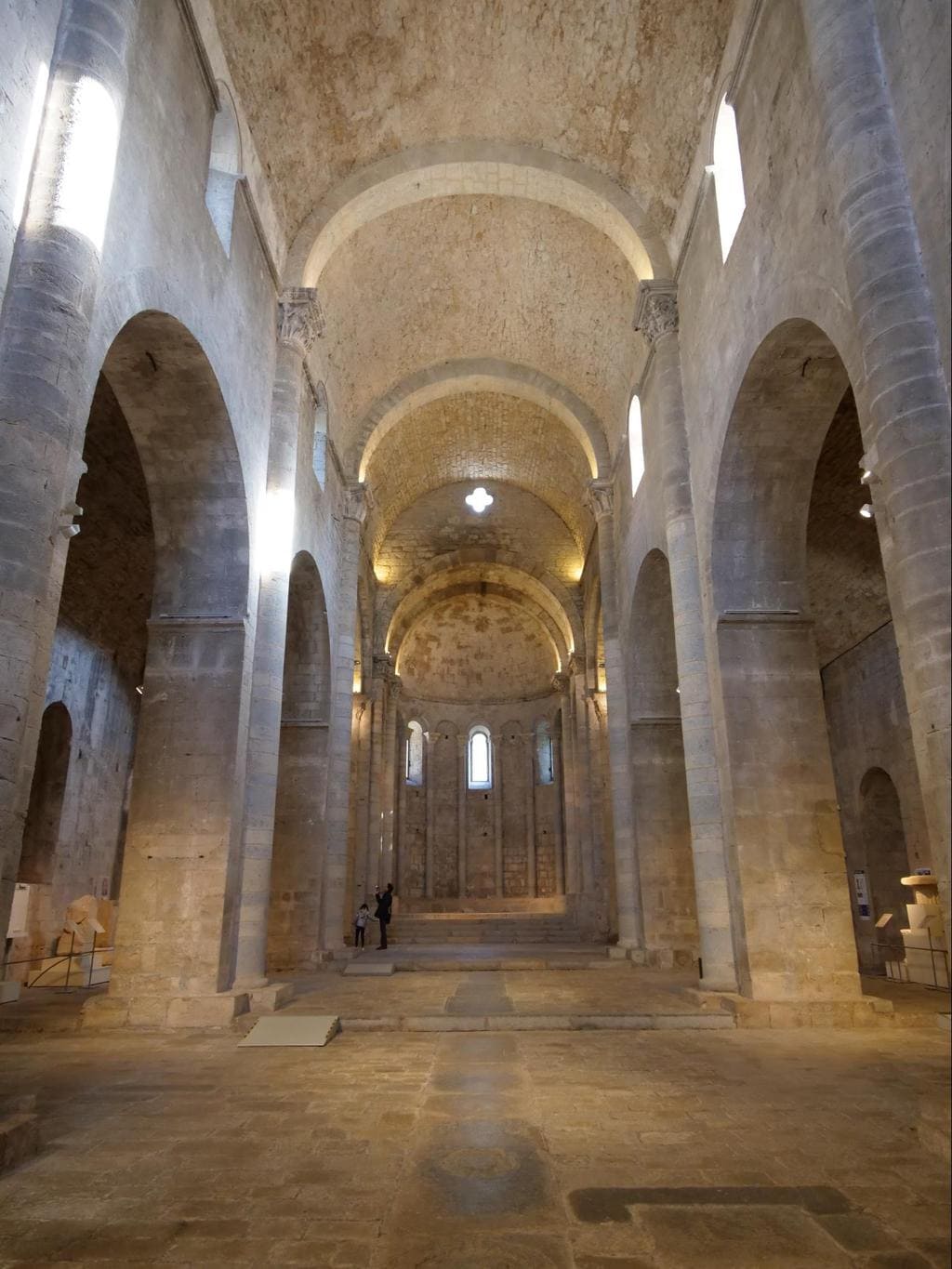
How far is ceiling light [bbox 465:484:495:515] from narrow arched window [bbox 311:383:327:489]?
10.4 metres

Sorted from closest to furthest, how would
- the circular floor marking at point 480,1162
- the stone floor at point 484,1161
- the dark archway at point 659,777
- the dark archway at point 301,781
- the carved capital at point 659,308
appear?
the stone floor at point 484,1161, the circular floor marking at point 480,1162, the carved capital at point 659,308, the dark archway at point 301,781, the dark archway at point 659,777

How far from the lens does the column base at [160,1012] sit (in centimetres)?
958

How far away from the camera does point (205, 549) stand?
11.4 m

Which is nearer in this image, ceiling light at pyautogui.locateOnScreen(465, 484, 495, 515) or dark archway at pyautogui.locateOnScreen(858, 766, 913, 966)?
dark archway at pyautogui.locateOnScreen(858, 766, 913, 966)

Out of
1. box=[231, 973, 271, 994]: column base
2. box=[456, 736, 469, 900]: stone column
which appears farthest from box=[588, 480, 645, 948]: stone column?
box=[456, 736, 469, 900]: stone column

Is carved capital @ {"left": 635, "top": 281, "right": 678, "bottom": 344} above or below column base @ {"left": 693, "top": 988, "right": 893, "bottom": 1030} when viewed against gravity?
above

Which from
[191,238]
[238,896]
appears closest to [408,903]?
[238,896]

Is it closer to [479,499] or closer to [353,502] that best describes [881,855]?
[353,502]

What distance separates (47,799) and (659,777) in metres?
14.0

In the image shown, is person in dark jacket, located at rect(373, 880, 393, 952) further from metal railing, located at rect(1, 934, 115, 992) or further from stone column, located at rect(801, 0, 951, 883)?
stone column, located at rect(801, 0, 951, 883)

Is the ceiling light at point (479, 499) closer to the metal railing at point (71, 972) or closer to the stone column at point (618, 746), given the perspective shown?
the stone column at point (618, 746)

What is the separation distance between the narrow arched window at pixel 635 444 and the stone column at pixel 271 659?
6.45m

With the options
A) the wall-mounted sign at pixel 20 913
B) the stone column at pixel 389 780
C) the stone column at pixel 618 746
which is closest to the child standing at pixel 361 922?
the stone column at pixel 618 746

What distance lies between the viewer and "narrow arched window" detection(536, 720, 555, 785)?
33844mm
